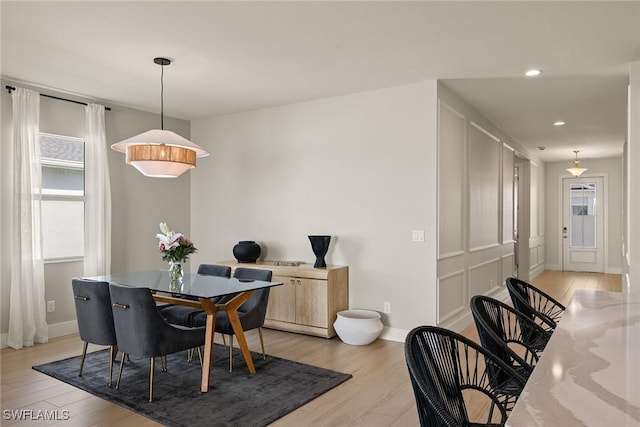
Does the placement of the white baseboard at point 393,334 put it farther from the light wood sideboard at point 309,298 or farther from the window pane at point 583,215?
the window pane at point 583,215

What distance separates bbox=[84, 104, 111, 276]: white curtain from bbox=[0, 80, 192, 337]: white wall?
0.13 metres

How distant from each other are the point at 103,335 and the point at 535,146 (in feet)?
27.0

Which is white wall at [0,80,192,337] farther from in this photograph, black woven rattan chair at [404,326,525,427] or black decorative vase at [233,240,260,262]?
black woven rattan chair at [404,326,525,427]

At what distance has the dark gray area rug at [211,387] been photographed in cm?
297

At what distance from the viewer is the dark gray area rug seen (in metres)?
2.97

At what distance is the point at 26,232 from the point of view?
4.63m

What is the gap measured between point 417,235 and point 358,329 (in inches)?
45.0

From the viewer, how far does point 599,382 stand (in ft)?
3.78

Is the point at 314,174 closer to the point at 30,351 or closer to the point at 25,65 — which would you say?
the point at 25,65

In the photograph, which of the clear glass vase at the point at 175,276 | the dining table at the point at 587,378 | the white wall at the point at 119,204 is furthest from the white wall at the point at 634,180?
the white wall at the point at 119,204

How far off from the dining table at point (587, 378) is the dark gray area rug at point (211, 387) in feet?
6.57

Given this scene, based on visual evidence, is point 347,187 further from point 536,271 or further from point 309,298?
point 536,271

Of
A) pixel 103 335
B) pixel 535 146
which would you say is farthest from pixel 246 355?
pixel 535 146

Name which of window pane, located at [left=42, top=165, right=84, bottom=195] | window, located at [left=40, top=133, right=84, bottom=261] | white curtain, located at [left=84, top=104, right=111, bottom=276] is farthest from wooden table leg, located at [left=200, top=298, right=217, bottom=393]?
window pane, located at [left=42, top=165, right=84, bottom=195]
